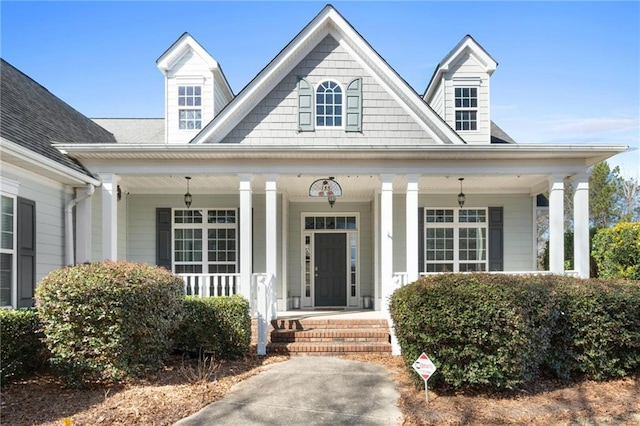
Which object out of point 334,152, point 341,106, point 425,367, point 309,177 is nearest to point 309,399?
point 425,367

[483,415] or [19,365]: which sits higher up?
[19,365]

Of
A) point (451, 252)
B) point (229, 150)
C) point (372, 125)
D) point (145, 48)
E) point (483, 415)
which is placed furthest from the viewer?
point (451, 252)

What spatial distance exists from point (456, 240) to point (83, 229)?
876 cm

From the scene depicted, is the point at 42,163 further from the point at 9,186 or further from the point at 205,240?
the point at 205,240

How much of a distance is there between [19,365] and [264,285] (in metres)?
3.60

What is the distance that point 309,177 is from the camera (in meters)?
9.79

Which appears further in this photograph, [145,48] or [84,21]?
[145,48]

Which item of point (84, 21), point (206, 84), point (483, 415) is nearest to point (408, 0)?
point (206, 84)

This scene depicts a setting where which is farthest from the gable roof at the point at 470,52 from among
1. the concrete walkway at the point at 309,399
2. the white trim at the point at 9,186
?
the white trim at the point at 9,186

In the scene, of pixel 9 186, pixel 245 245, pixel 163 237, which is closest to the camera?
pixel 9 186

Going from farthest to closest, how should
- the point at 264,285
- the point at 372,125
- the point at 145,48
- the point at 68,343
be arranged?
the point at 145,48
the point at 372,125
the point at 264,285
the point at 68,343

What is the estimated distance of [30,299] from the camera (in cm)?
721

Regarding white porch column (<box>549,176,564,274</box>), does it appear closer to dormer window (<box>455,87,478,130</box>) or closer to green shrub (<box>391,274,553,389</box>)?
dormer window (<box>455,87,478,130</box>)

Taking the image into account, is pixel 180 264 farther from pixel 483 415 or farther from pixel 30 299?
pixel 483 415
